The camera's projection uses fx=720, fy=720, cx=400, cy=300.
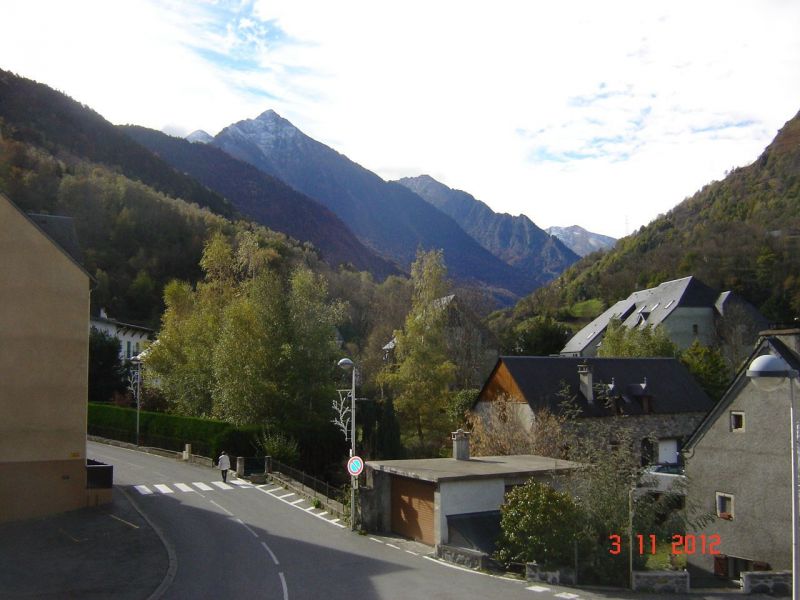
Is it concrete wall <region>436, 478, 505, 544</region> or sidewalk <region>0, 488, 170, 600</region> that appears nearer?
sidewalk <region>0, 488, 170, 600</region>

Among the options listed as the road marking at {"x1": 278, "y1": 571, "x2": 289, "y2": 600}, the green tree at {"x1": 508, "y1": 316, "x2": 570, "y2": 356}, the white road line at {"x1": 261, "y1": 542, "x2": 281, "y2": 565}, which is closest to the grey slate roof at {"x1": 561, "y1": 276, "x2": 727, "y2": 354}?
the green tree at {"x1": 508, "y1": 316, "x2": 570, "y2": 356}

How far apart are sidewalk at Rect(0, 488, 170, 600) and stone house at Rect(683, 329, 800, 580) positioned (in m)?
16.6

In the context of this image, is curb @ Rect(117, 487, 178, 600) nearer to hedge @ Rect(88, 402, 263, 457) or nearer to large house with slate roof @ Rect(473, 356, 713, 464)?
hedge @ Rect(88, 402, 263, 457)

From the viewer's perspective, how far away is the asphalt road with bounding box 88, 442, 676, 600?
1717cm

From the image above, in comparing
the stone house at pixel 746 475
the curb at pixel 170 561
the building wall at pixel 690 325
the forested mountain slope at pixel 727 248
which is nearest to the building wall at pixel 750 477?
the stone house at pixel 746 475

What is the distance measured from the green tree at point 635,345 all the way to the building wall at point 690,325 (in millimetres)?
16458

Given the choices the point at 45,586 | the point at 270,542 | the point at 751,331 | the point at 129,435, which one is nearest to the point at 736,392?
the point at 270,542

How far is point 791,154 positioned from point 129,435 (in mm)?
141368

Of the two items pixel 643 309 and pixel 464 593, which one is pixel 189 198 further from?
pixel 464 593

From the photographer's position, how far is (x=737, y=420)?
78.5 feet

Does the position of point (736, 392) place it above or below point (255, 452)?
above

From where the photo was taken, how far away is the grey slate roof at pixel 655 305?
7351 centimetres

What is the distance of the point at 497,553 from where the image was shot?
1991 centimetres

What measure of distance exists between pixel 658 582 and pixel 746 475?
23.6 ft
